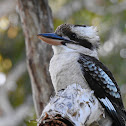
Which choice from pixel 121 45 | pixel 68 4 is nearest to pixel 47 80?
pixel 121 45

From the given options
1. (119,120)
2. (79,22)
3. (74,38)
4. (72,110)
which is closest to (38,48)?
(74,38)

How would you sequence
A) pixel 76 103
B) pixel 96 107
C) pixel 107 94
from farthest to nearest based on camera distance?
pixel 107 94, pixel 96 107, pixel 76 103

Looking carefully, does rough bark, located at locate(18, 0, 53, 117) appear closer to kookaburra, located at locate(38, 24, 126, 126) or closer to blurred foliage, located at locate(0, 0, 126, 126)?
kookaburra, located at locate(38, 24, 126, 126)

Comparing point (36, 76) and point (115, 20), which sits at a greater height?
point (115, 20)

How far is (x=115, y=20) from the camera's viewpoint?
8039 mm

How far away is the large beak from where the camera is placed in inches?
108

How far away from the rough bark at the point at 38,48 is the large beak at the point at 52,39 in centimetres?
87

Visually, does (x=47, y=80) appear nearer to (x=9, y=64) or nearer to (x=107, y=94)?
(x=107, y=94)

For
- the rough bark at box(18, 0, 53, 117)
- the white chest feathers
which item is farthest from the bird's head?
the rough bark at box(18, 0, 53, 117)

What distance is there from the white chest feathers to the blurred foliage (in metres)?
4.35

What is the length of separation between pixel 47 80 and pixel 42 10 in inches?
32.3

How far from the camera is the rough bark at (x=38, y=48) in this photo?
3.63m

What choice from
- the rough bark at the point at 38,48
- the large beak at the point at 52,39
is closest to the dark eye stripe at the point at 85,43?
the large beak at the point at 52,39

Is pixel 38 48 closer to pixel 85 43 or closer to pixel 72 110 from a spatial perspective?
pixel 85 43
